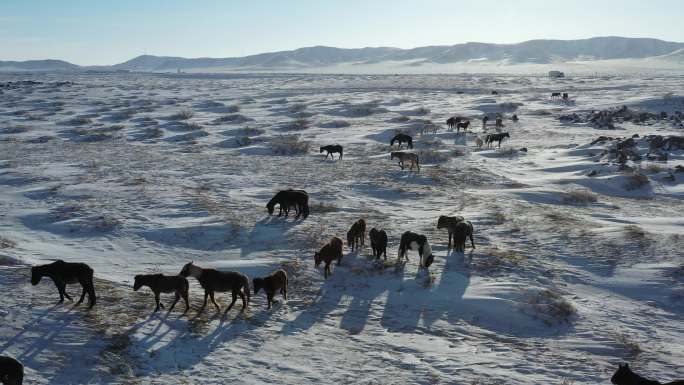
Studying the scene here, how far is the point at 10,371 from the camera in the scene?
7.23 meters

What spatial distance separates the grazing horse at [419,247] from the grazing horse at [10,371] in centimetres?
829

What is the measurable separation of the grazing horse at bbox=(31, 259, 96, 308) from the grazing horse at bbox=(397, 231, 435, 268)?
6.94 meters

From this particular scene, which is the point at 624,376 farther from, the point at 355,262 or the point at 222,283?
the point at 222,283

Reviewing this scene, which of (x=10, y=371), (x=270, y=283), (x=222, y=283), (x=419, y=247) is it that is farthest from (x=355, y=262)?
(x=10, y=371)

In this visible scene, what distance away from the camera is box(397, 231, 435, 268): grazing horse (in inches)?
490

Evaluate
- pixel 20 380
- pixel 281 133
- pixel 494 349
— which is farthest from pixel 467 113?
pixel 20 380

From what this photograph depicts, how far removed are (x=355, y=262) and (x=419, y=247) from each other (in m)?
1.64

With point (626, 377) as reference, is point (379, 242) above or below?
above

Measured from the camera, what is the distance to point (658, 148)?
27.0 metres

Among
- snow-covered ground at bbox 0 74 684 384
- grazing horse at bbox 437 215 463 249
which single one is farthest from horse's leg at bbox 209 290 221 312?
grazing horse at bbox 437 215 463 249

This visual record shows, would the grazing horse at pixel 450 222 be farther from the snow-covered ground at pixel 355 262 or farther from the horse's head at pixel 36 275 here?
the horse's head at pixel 36 275

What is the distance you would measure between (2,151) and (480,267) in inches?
1065

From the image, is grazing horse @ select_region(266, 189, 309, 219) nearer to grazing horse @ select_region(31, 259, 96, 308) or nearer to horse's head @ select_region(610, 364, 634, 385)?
grazing horse @ select_region(31, 259, 96, 308)

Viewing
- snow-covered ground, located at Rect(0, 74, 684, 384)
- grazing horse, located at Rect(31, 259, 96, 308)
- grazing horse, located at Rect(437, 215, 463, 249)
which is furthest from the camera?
grazing horse, located at Rect(437, 215, 463, 249)
